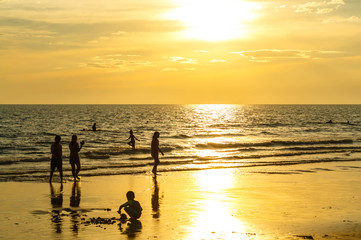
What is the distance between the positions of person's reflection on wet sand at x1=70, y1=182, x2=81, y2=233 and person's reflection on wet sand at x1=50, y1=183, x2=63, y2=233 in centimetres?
33

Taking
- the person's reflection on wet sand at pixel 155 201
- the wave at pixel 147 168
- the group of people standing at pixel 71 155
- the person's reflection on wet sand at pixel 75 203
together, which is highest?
the group of people standing at pixel 71 155

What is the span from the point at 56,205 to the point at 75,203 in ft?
1.91

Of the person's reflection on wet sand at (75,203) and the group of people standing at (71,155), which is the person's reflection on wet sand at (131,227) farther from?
the group of people standing at (71,155)

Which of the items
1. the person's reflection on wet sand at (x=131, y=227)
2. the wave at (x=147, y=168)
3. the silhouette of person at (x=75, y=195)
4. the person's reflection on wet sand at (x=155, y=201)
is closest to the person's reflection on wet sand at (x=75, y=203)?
the silhouette of person at (x=75, y=195)

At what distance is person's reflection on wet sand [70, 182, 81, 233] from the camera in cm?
1154

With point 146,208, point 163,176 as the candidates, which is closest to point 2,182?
point 163,176

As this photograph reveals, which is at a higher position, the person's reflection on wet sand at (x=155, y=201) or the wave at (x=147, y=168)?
the person's reflection on wet sand at (x=155, y=201)

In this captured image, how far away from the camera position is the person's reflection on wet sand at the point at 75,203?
11.5 m

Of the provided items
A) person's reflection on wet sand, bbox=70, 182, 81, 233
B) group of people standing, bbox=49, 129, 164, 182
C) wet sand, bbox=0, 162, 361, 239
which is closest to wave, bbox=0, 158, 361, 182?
group of people standing, bbox=49, 129, 164, 182

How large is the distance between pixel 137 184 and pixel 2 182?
17.7 feet

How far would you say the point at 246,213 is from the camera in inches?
508

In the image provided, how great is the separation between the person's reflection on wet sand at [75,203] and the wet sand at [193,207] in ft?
0.08

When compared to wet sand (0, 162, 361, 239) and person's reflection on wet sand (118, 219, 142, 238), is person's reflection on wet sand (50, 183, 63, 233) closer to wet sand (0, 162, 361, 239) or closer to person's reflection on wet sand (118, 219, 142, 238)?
wet sand (0, 162, 361, 239)

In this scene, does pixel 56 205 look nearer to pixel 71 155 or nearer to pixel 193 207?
pixel 193 207
